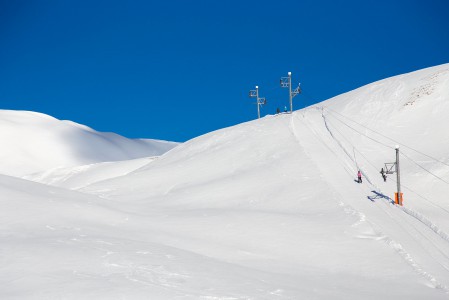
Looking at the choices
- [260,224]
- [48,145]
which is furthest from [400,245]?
[48,145]

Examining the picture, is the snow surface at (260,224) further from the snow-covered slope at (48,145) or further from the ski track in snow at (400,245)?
the snow-covered slope at (48,145)

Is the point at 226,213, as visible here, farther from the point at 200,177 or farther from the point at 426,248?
the point at 200,177

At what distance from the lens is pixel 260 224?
20375 mm

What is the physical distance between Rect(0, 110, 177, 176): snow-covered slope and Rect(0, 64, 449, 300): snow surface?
9582 centimetres

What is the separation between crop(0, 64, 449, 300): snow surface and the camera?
11539mm

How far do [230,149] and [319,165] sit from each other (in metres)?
11.6

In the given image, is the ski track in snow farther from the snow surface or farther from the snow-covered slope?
the snow-covered slope

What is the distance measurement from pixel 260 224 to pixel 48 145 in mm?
135750

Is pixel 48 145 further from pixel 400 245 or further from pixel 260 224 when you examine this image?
pixel 400 245

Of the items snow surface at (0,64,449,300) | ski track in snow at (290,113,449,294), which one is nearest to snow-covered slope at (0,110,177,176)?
snow surface at (0,64,449,300)

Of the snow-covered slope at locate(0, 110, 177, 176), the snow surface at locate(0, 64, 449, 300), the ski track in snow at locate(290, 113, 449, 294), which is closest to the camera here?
the snow surface at locate(0, 64, 449, 300)

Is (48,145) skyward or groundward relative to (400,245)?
skyward

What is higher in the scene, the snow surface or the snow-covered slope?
the snow-covered slope

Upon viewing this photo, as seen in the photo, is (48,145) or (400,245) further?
(48,145)
